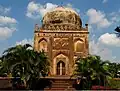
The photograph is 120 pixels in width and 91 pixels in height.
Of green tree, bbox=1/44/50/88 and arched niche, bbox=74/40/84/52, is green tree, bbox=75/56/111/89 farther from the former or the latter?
arched niche, bbox=74/40/84/52

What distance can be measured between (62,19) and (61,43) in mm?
3455

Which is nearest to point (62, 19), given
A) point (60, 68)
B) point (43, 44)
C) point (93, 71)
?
point (43, 44)

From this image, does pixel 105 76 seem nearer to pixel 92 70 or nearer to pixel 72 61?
pixel 92 70

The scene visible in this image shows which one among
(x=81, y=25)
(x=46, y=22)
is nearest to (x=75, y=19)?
(x=81, y=25)

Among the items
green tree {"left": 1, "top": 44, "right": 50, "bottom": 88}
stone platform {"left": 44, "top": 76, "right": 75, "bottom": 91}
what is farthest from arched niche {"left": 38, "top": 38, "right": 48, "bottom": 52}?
green tree {"left": 1, "top": 44, "right": 50, "bottom": 88}

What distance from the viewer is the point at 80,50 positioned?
33.8 metres

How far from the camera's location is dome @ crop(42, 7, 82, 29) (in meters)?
34.8

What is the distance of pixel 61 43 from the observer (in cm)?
3362

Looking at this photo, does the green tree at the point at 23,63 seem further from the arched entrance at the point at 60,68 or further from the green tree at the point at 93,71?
the arched entrance at the point at 60,68

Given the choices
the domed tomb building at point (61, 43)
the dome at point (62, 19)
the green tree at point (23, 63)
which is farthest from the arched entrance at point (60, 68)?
the green tree at point (23, 63)

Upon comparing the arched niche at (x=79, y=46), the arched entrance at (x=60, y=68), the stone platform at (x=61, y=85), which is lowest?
the stone platform at (x=61, y=85)

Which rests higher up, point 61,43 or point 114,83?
point 61,43

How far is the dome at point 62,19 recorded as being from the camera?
34844 mm

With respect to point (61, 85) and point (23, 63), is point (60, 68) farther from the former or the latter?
point (23, 63)
